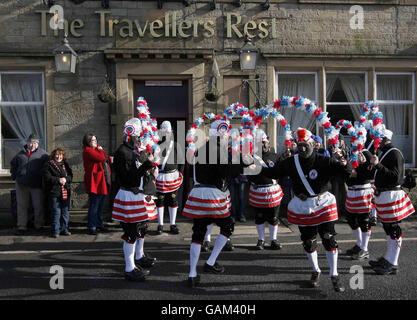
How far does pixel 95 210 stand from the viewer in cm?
861

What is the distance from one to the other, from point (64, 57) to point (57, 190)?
291 centimetres

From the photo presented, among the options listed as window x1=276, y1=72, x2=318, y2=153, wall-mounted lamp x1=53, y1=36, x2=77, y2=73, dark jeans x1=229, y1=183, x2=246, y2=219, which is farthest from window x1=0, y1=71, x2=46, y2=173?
window x1=276, y1=72, x2=318, y2=153

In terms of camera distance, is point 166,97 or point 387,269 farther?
point 166,97

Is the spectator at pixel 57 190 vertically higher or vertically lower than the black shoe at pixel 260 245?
higher

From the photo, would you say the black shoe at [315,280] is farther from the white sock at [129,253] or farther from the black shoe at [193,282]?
the white sock at [129,253]

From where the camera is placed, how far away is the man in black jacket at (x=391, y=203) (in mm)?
5668

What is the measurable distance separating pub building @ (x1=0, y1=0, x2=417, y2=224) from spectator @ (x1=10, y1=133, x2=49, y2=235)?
94 cm

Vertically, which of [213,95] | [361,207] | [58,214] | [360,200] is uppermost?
[213,95]

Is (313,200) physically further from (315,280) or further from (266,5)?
(266,5)

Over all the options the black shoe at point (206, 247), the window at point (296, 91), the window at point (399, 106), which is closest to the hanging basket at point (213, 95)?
the window at point (296, 91)

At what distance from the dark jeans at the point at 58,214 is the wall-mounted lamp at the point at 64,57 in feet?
9.33

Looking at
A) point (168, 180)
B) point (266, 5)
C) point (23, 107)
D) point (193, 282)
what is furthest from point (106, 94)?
point (193, 282)

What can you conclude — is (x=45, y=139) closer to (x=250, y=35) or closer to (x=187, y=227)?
(x=187, y=227)
